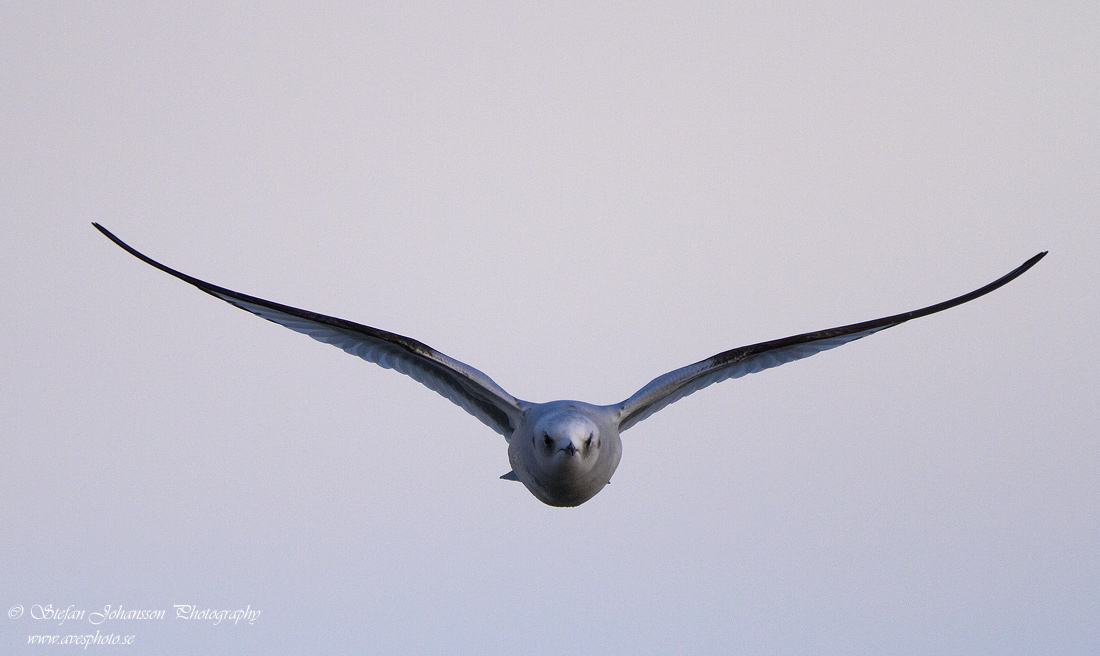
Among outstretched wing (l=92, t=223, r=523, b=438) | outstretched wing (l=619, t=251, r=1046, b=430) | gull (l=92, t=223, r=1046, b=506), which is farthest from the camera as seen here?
outstretched wing (l=619, t=251, r=1046, b=430)

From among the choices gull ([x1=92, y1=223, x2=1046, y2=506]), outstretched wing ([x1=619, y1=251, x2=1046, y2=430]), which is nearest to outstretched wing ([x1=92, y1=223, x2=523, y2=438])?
gull ([x1=92, y1=223, x2=1046, y2=506])

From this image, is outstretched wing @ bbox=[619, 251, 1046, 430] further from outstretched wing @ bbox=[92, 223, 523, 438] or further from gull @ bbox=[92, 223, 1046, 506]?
outstretched wing @ bbox=[92, 223, 523, 438]

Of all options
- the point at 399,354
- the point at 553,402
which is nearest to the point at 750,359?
the point at 553,402

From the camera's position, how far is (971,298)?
33.2ft

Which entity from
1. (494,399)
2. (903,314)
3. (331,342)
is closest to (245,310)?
(331,342)

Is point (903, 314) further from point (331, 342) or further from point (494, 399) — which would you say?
point (331, 342)

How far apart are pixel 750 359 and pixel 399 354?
3.97 metres

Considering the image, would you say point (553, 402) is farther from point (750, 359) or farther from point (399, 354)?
point (750, 359)

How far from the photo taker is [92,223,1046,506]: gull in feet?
29.2

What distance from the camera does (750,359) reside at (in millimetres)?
10648

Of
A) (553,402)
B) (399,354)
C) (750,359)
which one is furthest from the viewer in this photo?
(750,359)

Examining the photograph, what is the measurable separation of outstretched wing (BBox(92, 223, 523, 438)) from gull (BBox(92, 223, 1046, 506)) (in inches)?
0.4

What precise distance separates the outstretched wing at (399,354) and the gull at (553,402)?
1 cm

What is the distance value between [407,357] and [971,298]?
6.19 metres
